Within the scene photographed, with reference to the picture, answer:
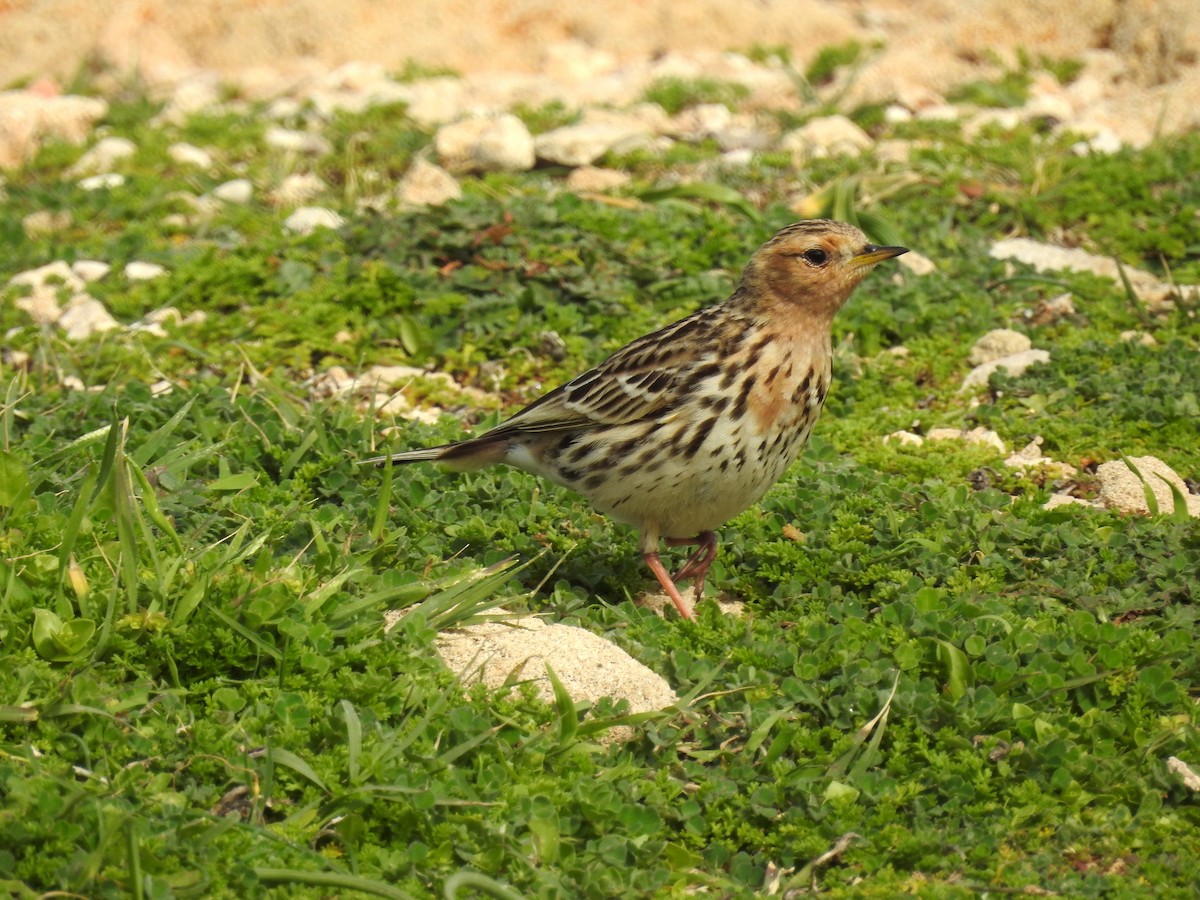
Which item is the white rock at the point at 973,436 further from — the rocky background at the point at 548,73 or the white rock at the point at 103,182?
the white rock at the point at 103,182

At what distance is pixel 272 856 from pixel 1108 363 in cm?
497

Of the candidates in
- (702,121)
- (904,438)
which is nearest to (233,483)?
(904,438)

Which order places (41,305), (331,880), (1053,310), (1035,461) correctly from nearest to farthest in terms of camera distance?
(331,880) < (1035,461) < (1053,310) < (41,305)

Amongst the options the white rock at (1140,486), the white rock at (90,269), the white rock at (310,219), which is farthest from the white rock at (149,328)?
the white rock at (1140,486)

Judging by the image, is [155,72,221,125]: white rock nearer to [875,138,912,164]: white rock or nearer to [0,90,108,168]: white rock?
[0,90,108,168]: white rock

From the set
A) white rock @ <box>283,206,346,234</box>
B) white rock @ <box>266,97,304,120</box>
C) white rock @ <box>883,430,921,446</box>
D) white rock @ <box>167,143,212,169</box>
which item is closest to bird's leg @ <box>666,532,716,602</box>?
white rock @ <box>883,430,921,446</box>

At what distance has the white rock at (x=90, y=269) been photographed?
8.61 m

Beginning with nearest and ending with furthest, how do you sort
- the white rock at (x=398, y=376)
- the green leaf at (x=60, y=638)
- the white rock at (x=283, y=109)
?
the green leaf at (x=60, y=638)
the white rock at (x=398, y=376)
the white rock at (x=283, y=109)

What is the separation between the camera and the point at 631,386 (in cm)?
562

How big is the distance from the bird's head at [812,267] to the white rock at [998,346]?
1.89m

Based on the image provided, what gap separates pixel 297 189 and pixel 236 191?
1.30 ft

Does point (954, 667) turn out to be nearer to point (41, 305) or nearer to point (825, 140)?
point (41, 305)

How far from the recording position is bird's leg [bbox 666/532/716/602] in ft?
18.6

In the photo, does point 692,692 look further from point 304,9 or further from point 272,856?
point 304,9
